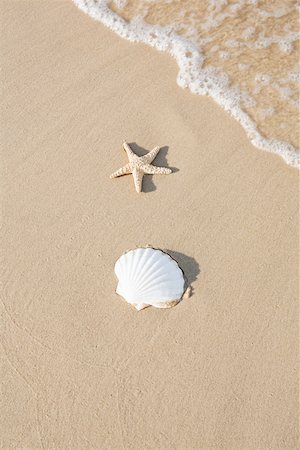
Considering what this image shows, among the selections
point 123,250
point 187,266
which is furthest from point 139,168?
point 187,266

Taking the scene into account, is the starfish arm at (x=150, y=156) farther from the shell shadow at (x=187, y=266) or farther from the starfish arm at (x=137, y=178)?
the shell shadow at (x=187, y=266)

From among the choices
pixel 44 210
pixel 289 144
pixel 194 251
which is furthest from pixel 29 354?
pixel 289 144

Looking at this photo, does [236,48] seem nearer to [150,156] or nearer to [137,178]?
[150,156]

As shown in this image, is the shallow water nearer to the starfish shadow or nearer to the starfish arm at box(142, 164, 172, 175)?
the starfish shadow

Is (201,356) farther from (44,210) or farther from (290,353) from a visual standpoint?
(44,210)

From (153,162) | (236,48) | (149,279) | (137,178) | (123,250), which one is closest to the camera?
(149,279)

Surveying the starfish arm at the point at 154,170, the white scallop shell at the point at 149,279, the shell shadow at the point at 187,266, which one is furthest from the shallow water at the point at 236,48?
the white scallop shell at the point at 149,279
